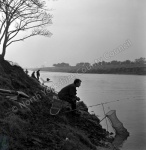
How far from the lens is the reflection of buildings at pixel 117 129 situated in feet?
41.4

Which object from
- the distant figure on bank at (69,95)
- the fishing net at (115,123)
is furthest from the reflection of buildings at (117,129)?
the distant figure on bank at (69,95)

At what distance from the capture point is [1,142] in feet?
16.9

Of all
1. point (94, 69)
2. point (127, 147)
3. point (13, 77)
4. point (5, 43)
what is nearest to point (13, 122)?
point (127, 147)

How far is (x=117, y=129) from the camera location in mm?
13383

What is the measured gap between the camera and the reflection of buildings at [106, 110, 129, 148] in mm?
12620

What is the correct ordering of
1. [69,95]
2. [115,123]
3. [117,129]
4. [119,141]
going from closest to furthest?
[69,95]
[119,141]
[115,123]
[117,129]

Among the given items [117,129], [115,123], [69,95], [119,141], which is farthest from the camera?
[117,129]

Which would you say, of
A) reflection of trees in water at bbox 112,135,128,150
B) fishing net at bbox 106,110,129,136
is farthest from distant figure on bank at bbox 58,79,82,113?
reflection of trees in water at bbox 112,135,128,150

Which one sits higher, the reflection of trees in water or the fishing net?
the fishing net

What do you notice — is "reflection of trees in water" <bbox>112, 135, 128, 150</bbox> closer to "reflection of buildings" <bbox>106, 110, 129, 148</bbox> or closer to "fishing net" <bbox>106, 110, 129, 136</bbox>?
"reflection of buildings" <bbox>106, 110, 129, 148</bbox>

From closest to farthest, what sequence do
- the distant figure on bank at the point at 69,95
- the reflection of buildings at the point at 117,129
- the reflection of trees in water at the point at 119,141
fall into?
the distant figure on bank at the point at 69,95 → the reflection of trees in water at the point at 119,141 → the reflection of buildings at the point at 117,129

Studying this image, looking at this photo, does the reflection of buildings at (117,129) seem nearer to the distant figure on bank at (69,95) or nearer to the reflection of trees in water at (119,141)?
the reflection of trees in water at (119,141)

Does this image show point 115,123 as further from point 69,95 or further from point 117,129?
point 69,95

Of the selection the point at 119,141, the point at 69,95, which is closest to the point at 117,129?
the point at 119,141
